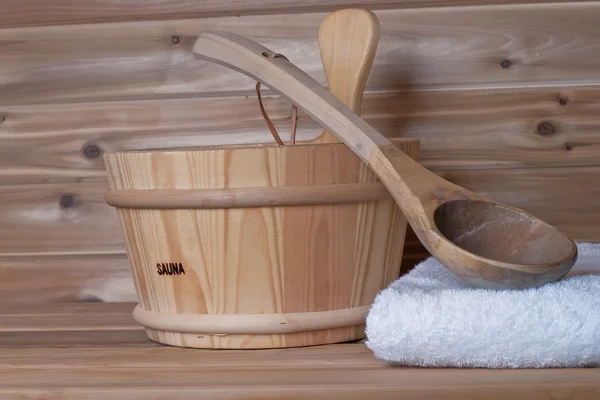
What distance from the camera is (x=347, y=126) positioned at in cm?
74

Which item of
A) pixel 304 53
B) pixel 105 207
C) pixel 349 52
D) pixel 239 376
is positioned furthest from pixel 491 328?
pixel 105 207

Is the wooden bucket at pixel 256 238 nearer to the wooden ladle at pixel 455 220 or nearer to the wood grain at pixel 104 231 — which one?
the wooden ladle at pixel 455 220

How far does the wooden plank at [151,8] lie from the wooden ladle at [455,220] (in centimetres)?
34

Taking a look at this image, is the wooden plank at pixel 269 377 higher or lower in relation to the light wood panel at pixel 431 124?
lower

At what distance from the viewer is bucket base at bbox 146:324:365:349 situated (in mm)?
767

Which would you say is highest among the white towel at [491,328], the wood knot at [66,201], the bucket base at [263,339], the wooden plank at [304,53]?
the wooden plank at [304,53]

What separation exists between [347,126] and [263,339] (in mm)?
239

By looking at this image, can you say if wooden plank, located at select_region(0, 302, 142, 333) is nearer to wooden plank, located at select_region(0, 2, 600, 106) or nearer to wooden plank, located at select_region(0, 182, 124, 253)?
wooden plank, located at select_region(0, 182, 124, 253)

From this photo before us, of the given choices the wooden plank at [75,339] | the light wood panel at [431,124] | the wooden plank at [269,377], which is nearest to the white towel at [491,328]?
the wooden plank at [269,377]

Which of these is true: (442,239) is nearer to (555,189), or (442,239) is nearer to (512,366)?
(512,366)

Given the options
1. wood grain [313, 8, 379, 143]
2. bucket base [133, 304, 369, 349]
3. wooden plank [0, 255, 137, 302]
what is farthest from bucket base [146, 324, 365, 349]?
wooden plank [0, 255, 137, 302]

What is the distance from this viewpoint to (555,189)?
108cm

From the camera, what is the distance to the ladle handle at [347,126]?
0.71 meters

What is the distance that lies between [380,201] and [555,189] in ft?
1.41
